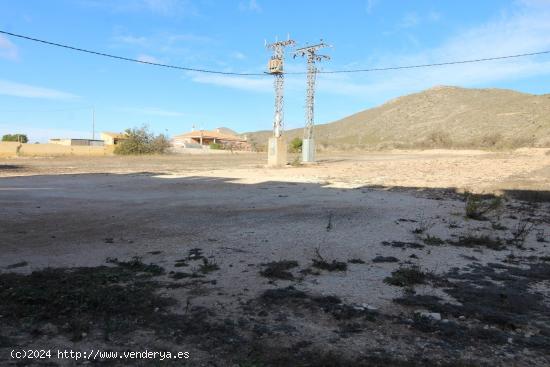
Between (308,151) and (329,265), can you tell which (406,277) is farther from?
(308,151)

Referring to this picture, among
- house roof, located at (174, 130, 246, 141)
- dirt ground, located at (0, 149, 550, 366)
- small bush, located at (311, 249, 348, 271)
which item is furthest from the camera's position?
house roof, located at (174, 130, 246, 141)

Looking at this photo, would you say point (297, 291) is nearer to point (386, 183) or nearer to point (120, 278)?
point (120, 278)

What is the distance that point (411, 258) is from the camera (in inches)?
278

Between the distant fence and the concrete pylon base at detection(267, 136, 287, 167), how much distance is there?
3267cm

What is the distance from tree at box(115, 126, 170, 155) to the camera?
191 ft

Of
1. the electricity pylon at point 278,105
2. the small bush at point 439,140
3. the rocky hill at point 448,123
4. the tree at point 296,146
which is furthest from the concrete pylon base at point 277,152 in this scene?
the small bush at point 439,140

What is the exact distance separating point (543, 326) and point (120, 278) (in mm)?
4604

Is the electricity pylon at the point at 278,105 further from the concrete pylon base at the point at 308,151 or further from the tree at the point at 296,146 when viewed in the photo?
the tree at the point at 296,146

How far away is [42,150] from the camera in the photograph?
59.9 m

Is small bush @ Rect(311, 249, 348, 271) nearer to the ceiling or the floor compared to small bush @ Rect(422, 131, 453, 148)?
nearer to the floor

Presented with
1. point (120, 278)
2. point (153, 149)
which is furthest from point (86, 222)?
point (153, 149)

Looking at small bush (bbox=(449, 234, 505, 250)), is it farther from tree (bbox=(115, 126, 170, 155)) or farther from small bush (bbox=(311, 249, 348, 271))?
tree (bbox=(115, 126, 170, 155))

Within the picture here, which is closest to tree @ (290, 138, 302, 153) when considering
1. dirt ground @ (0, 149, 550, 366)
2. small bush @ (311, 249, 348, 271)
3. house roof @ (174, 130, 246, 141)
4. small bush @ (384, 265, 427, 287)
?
house roof @ (174, 130, 246, 141)

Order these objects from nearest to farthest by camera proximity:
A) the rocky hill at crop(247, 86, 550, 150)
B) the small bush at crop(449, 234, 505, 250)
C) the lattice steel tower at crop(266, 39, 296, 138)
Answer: the small bush at crop(449, 234, 505, 250) < the lattice steel tower at crop(266, 39, 296, 138) < the rocky hill at crop(247, 86, 550, 150)
